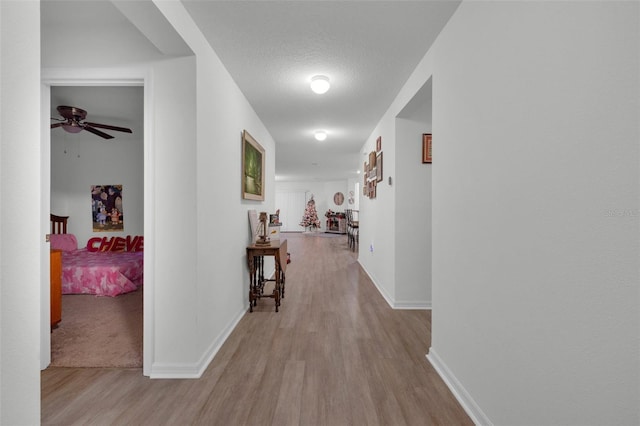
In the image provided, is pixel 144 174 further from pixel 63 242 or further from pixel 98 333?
pixel 63 242

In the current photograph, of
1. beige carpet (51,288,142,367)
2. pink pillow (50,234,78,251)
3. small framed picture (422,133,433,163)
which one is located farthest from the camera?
pink pillow (50,234,78,251)

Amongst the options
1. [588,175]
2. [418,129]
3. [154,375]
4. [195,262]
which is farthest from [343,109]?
[154,375]

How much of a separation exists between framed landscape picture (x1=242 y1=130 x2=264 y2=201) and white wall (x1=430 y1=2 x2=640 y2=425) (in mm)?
2015

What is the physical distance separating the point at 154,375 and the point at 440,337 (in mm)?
1870

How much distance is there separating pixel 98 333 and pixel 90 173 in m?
3.44

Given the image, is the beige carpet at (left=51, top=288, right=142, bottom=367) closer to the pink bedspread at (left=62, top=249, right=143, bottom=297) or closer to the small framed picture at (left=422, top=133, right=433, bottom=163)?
the pink bedspread at (left=62, top=249, right=143, bottom=297)

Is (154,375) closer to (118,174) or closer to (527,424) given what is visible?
(527,424)

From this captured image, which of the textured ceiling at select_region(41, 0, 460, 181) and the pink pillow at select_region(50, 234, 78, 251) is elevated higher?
the textured ceiling at select_region(41, 0, 460, 181)

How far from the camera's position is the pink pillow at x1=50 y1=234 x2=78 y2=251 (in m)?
4.12

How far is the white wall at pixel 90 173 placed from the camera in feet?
15.0

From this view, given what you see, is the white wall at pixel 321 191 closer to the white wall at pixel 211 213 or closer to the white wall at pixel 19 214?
the white wall at pixel 211 213

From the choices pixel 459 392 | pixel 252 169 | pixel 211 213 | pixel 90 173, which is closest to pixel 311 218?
pixel 90 173

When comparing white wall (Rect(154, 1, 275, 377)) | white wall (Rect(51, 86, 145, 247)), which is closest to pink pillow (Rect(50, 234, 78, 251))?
white wall (Rect(51, 86, 145, 247))

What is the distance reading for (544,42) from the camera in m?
0.96
